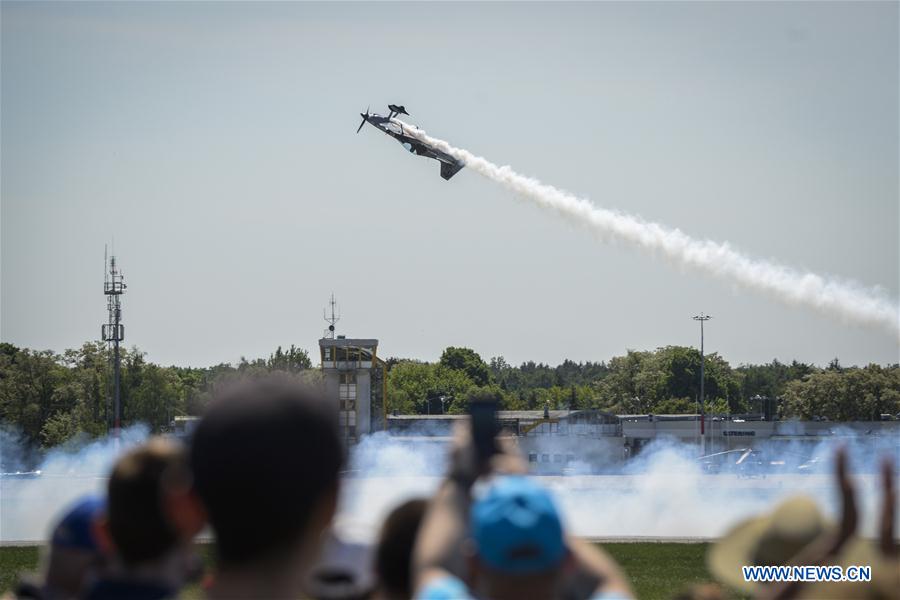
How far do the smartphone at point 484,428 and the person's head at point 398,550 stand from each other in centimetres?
48

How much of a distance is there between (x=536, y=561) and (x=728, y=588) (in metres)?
22.7

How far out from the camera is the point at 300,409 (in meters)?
3.89

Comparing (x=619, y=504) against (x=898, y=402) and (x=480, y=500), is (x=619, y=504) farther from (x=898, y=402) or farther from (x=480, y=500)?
(x=898, y=402)

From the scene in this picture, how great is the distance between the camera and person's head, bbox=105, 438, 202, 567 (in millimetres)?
4578

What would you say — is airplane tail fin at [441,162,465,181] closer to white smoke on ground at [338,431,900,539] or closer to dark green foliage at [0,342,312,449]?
white smoke on ground at [338,431,900,539]

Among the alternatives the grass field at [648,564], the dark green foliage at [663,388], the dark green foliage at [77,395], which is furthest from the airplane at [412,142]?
the dark green foliage at [663,388]

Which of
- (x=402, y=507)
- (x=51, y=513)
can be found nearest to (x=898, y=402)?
(x=51, y=513)

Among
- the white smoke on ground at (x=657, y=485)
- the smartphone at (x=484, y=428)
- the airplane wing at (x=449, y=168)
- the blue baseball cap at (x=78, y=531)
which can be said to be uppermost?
the airplane wing at (x=449, y=168)

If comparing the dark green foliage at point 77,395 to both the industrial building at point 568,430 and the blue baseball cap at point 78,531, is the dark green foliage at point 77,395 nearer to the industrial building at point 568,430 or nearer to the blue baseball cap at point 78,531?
the industrial building at point 568,430

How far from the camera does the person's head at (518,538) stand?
14.3 feet

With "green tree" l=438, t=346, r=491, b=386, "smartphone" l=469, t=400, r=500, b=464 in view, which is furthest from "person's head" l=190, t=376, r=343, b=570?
"green tree" l=438, t=346, r=491, b=386

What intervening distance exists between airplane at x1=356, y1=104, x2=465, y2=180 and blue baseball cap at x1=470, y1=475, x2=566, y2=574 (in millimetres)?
51573

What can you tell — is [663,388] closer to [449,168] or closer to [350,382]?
[350,382]

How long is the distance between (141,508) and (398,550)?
4.18 feet
